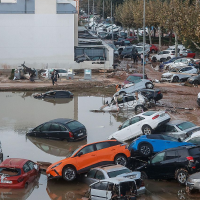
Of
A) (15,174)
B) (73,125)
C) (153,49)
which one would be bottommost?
(15,174)

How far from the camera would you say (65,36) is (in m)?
50.9

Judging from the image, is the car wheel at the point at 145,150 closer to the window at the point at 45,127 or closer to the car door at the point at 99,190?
the car door at the point at 99,190

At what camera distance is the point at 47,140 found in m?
21.9

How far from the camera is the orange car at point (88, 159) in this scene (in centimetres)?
1587

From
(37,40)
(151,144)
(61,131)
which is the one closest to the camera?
(151,144)

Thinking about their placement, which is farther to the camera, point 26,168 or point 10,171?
point 26,168

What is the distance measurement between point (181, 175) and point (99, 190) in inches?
128

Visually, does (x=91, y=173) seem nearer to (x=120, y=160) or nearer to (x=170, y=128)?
(x=120, y=160)

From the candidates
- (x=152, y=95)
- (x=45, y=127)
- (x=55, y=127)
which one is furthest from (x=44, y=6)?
(x=55, y=127)

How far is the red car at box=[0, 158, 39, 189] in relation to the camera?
1507cm

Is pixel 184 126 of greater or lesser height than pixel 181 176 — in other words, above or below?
above

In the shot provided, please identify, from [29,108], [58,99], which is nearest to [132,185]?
[29,108]

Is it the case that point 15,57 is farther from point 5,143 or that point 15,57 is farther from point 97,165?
point 97,165

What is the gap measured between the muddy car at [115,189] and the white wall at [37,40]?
1516 inches
